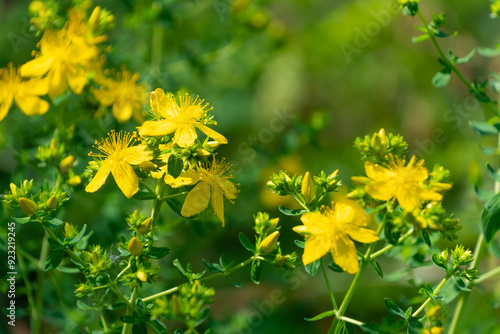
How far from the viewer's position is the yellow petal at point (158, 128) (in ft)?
3.77

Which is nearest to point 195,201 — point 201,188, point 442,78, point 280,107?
point 201,188

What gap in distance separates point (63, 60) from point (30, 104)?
0.51 feet

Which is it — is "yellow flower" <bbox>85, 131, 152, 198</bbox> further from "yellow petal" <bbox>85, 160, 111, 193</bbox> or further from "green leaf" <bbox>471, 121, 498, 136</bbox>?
"green leaf" <bbox>471, 121, 498, 136</bbox>

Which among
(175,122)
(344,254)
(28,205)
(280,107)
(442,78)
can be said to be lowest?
(280,107)

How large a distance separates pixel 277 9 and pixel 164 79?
2.30m

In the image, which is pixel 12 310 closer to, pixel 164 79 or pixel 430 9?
pixel 164 79

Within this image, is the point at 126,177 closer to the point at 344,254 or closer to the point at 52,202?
the point at 52,202

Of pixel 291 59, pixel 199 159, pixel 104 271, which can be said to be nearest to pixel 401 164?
pixel 199 159

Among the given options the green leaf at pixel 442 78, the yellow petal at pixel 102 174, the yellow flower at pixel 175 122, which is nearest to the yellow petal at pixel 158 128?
the yellow flower at pixel 175 122

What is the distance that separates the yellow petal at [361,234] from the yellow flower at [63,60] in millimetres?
883

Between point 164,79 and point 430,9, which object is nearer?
point 164,79

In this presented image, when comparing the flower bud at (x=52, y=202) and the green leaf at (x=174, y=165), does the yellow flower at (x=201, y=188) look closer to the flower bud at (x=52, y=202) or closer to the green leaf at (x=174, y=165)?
the green leaf at (x=174, y=165)

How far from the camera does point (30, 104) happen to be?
4.80 feet

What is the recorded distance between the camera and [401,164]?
1264 millimetres
